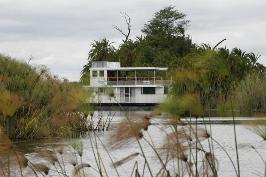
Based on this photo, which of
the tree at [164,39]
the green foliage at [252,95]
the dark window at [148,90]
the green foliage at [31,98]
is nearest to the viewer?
the green foliage at [31,98]

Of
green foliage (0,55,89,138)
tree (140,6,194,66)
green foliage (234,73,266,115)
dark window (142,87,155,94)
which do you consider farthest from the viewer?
tree (140,6,194,66)

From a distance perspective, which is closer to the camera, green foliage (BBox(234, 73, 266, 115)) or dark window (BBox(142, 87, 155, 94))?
green foliage (BBox(234, 73, 266, 115))

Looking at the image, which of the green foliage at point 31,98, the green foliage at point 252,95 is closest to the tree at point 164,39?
the green foliage at point 252,95

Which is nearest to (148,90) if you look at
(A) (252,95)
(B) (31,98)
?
(A) (252,95)

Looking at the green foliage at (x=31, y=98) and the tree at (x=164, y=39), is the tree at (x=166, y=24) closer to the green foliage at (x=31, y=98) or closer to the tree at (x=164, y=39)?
the tree at (x=164, y=39)

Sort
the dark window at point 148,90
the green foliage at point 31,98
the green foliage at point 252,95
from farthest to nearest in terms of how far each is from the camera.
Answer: the dark window at point 148,90
the green foliage at point 252,95
the green foliage at point 31,98

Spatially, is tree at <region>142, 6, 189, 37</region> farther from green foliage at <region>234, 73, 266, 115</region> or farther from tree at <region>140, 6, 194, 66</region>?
green foliage at <region>234, 73, 266, 115</region>

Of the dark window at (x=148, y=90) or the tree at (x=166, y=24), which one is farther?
the tree at (x=166, y=24)

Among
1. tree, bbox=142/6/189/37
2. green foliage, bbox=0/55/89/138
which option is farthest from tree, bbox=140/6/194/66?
green foliage, bbox=0/55/89/138

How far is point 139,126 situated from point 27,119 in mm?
17823

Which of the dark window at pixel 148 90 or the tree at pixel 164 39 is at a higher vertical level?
the tree at pixel 164 39

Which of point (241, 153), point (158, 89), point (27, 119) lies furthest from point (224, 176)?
point (158, 89)

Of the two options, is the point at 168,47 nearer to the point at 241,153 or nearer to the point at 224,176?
the point at 241,153

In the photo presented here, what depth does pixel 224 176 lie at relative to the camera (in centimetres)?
1405
